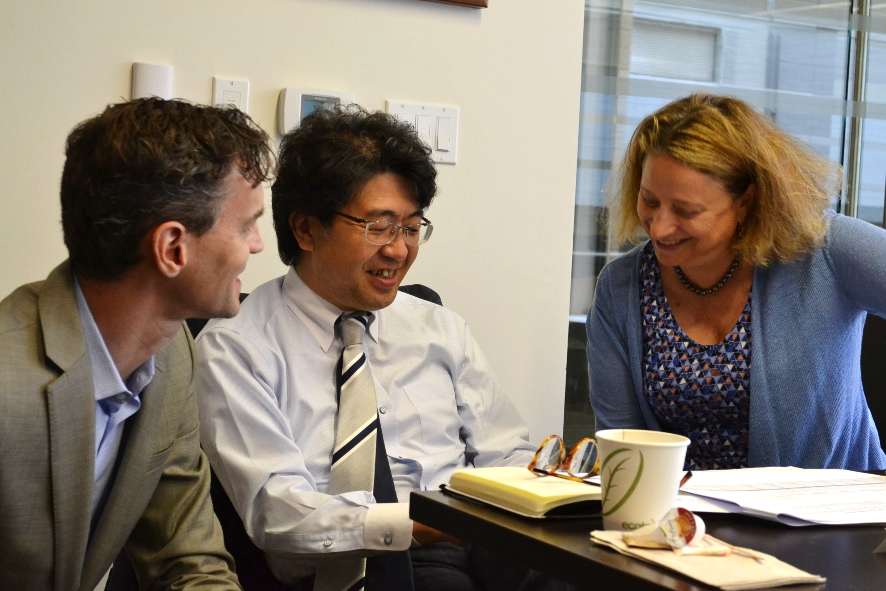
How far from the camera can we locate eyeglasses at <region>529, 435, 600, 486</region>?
1178mm

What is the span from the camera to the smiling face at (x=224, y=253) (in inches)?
48.9

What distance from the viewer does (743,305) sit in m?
1.83

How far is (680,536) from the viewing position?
0.93 meters

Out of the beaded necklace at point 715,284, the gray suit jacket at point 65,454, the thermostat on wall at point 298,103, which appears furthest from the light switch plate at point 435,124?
the gray suit jacket at point 65,454

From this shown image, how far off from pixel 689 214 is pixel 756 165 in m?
0.16

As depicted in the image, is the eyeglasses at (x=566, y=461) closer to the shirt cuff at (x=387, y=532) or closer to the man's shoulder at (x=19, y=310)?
the shirt cuff at (x=387, y=532)

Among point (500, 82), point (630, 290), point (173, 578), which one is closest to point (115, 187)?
point (173, 578)

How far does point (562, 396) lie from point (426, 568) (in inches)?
33.3

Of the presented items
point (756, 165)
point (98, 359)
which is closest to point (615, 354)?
point (756, 165)

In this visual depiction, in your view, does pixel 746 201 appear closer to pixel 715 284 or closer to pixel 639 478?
pixel 715 284

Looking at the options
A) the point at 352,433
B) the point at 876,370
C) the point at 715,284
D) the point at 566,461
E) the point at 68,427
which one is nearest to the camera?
the point at 68,427

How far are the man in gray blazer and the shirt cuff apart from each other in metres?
0.23

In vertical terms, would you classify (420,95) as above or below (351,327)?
above

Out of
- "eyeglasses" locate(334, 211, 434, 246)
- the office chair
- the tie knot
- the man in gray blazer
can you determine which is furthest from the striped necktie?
the office chair
